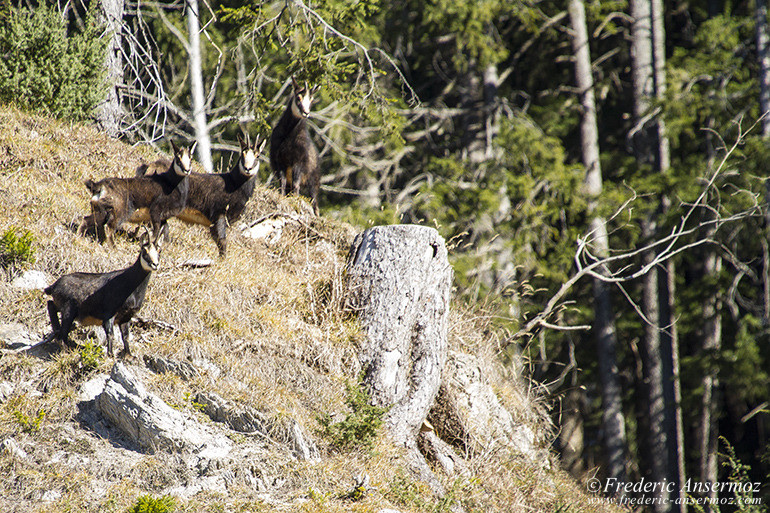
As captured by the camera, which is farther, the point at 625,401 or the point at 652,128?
the point at 625,401

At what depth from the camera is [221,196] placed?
23.6 ft

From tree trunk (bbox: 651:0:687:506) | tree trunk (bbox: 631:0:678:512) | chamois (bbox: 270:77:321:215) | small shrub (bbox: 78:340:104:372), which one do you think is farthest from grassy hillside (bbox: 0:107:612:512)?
tree trunk (bbox: 651:0:687:506)

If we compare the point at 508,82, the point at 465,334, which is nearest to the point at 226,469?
the point at 465,334

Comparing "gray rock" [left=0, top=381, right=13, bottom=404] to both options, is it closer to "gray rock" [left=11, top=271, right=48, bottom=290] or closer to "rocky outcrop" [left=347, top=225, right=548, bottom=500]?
"gray rock" [left=11, top=271, right=48, bottom=290]

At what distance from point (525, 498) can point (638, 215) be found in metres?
8.05

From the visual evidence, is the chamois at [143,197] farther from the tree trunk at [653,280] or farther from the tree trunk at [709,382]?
the tree trunk at [709,382]

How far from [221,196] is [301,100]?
173 centimetres

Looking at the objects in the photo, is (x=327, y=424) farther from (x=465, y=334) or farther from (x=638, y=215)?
(x=638, y=215)

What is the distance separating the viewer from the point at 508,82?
1770cm

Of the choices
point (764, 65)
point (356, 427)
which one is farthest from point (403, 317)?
point (764, 65)

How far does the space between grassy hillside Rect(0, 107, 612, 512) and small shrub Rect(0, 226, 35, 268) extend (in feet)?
0.41

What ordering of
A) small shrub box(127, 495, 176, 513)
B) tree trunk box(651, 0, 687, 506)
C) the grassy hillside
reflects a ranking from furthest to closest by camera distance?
tree trunk box(651, 0, 687, 506) → the grassy hillside → small shrub box(127, 495, 176, 513)

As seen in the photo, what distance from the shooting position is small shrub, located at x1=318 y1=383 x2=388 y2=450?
5.52 m

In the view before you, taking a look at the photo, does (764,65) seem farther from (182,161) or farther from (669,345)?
(182,161)
